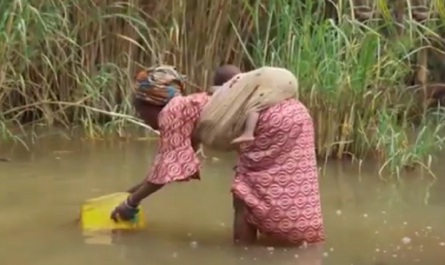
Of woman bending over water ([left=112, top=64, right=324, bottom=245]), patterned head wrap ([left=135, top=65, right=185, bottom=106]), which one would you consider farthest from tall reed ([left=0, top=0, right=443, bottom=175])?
woman bending over water ([left=112, top=64, right=324, bottom=245])

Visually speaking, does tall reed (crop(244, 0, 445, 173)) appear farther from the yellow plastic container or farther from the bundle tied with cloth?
the yellow plastic container

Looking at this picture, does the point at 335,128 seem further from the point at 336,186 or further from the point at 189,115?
the point at 189,115

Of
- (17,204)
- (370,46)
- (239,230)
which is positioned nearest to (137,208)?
(239,230)

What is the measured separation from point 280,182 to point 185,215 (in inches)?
26.1

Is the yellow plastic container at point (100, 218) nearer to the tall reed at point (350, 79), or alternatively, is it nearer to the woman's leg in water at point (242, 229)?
the woman's leg in water at point (242, 229)

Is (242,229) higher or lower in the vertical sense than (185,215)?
higher

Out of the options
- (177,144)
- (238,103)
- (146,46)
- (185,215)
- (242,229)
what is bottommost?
(185,215)

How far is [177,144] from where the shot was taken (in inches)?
152

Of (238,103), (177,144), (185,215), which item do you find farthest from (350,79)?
(177,144)

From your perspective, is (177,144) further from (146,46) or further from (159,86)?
(146,46)

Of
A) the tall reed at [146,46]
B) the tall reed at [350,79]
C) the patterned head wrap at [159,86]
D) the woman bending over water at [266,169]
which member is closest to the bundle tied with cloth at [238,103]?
the woman bending over water at [266,169]

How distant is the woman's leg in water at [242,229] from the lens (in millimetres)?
3893

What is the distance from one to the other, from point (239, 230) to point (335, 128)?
1811 mm

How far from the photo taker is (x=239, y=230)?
3.90 meters
